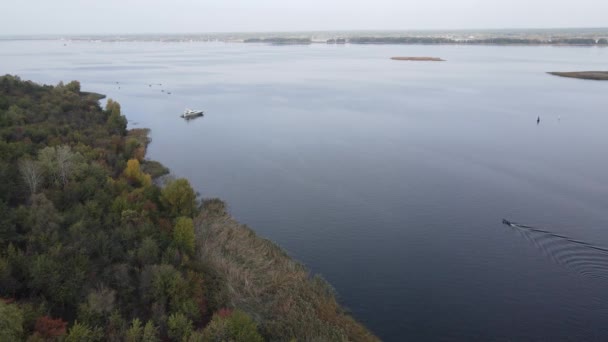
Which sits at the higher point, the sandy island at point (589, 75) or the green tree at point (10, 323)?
the sandy island at point (589, 75)

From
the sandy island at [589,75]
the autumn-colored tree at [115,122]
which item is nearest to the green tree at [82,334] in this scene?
the autumn-colored tree at [115,122]

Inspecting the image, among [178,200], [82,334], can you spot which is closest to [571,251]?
[178,200]

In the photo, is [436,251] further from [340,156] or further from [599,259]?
[340,156]

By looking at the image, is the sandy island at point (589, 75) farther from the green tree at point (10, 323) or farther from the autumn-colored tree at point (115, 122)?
the green tree at point (10, 323)

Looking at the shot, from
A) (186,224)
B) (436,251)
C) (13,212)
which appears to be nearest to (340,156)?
(436,251)

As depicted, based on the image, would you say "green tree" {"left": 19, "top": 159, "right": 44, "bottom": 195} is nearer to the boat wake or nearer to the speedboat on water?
the boat wake

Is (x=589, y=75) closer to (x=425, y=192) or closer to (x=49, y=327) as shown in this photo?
(x=425, y=192)
